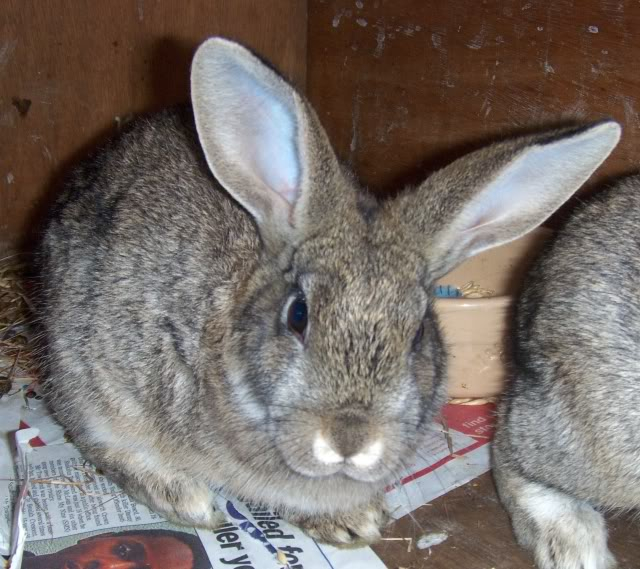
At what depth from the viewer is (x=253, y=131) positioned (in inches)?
54.8

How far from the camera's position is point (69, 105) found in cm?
230

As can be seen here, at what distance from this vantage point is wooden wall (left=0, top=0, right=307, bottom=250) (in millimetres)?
2164

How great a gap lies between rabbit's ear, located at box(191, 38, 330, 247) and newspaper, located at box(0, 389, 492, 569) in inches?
22.6

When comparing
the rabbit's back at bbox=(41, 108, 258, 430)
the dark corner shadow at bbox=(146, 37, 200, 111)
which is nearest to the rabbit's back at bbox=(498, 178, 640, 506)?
the rabbit's back at bbox=(41, 108, 258, 430)

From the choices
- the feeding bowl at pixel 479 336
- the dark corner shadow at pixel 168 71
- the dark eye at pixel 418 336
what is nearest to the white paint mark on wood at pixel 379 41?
the dark corner shadow at pixel 168 71

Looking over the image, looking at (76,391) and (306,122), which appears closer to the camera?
(306,122)

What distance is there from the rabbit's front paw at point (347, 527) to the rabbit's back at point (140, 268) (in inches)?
14.1

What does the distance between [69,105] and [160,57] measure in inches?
10.9

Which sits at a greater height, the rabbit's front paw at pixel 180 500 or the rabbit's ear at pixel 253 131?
the rabbit's ear at pixel 253 131

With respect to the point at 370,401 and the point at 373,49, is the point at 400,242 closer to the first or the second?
the point at 370,401

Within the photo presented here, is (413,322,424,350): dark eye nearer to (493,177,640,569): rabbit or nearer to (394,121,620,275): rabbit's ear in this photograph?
(394,121,620,275): rabbit's ear

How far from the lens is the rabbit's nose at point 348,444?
1244mm

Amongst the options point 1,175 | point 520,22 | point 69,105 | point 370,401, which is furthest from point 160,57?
point 370,401

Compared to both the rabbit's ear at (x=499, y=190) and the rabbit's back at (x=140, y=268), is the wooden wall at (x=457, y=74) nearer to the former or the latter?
the rabbit's ear at (x=499, y=190)
